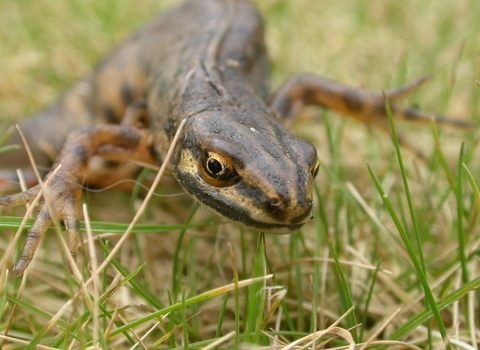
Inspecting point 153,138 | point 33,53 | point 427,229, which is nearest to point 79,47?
point 33,53

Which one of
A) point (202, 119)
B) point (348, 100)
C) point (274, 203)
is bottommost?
point (348, 100)

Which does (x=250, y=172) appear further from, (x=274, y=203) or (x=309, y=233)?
(x=309, y=233)

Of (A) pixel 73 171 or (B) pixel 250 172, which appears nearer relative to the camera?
(B) pixel 250 172

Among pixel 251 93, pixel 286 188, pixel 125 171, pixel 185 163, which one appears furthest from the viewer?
pixel 125 171

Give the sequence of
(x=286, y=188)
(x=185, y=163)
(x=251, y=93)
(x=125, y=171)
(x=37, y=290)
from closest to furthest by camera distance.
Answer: (x=286, y=188) → (x=185, y=163) → (x=37, y=290) → (x=251, y=93) → (x=125, y=171)

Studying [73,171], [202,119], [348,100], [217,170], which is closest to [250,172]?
[217,170]

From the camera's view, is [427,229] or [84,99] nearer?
[427,229]

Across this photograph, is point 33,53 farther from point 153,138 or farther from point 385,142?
point 385,142

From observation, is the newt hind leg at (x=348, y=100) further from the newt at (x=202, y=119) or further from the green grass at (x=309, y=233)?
the green grass at (x=309, y=233)
